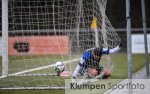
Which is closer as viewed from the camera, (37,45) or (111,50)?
(111,50)

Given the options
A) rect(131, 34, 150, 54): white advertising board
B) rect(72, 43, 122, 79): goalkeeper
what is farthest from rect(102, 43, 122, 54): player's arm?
rect(131, 34, 150, 54): white advertising board

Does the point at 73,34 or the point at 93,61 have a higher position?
the point at 73,34

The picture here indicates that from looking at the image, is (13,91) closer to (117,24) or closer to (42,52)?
(42,52)

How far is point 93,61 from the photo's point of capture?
41.1 ft

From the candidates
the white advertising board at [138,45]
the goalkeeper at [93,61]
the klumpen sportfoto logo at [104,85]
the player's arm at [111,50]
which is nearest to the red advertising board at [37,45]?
the white advertising board at [138,45]

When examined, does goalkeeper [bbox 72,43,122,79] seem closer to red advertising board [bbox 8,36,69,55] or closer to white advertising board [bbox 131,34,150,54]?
red advertising board [bbox 8,36,69,55]

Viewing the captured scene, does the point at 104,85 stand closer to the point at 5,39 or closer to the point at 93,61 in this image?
the point at 93,61

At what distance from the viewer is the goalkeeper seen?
1223 cm

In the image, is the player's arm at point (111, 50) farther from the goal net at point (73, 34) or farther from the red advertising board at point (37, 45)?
the red advertising board at point (37, 45)

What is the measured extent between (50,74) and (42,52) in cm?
935

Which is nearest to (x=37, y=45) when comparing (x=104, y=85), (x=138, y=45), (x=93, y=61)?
(x=138, y=45)

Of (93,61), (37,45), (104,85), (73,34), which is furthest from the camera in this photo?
(37,45)

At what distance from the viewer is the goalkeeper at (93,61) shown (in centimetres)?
1223

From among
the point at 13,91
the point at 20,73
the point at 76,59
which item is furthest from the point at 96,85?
the point at 20,73
